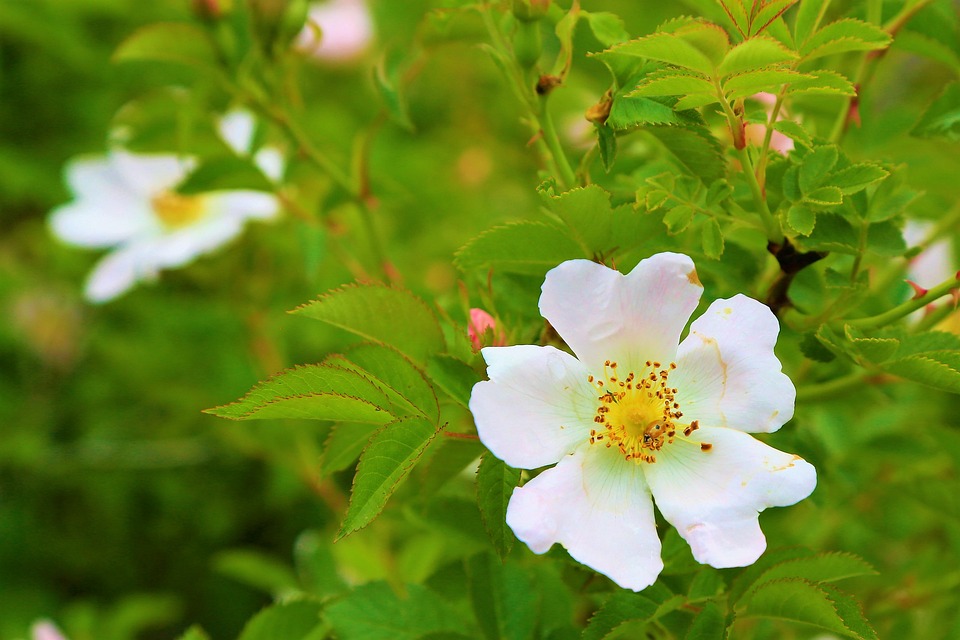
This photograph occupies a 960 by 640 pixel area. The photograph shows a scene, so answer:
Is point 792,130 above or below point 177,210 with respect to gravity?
above

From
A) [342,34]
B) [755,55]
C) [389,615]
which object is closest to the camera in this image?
[755,55]

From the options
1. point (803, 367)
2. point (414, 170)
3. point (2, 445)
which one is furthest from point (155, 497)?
point (803, 367)

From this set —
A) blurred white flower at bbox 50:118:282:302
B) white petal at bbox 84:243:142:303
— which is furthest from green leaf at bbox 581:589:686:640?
white petal at bbox 84:243:142:303

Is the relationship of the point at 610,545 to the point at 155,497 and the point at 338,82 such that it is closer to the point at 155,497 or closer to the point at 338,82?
the point at 155,497

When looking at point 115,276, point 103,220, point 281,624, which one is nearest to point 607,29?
point 281,624

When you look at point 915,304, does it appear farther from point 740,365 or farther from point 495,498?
point 495,498

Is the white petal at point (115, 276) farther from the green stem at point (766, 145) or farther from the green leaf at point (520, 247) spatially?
the green stem at point (766, 145)

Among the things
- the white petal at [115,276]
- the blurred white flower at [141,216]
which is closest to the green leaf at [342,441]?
the blurred white flower at [141,216]

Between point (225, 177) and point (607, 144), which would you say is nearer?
point (607, 144)
